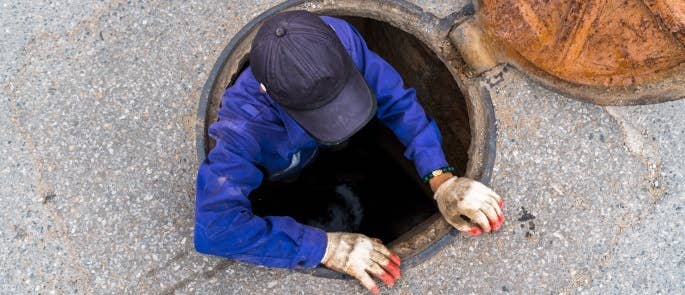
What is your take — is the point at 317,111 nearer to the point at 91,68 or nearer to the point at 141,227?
the point at 141,227

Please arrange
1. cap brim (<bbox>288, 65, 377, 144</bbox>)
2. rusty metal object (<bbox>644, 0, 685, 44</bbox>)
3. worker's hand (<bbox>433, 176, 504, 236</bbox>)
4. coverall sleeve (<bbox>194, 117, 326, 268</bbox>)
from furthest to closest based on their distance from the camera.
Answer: worker's hand (<bbox>433, 176, 504, 236</bbox>), coverall sleeve (<bbox>194, 117, 326, 268</bbox>), cap brim (<bbox>288, 65, 377, 144</bbox>), rusty metal object (<bbox>644, 0, 685, 44</bbox>)

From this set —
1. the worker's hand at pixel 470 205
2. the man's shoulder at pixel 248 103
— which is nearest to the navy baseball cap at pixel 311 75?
the man's shoulder at pixel 248 103

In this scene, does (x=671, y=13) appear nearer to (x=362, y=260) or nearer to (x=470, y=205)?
(x=470, y=205)

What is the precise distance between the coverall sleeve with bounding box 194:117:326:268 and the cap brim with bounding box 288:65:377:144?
0.27 meters

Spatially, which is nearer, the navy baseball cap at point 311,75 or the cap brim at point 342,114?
the navy baseball cap at point 311,75

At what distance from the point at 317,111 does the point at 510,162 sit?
2.91 feet

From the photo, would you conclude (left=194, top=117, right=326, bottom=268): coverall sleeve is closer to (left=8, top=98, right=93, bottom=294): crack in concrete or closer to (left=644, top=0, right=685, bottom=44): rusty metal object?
(left=8, top=98, right=93, bottom=294): crack in concrete

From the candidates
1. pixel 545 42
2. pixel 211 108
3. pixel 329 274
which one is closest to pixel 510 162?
pixel 545 42

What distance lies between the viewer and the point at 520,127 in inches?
82.1

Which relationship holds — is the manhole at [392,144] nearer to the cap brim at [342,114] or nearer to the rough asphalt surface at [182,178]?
the rough asphalt surface at [182,178]

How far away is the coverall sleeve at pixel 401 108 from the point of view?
1945 millimetres

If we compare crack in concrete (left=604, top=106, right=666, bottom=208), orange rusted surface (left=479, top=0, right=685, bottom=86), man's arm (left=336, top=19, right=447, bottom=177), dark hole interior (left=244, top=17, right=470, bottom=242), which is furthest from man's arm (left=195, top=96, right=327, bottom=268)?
crack in concrete (left=604, top=106, right=666, bottom=208)

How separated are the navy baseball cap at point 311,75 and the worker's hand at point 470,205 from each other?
497mm

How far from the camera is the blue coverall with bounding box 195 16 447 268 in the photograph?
1.80 m
